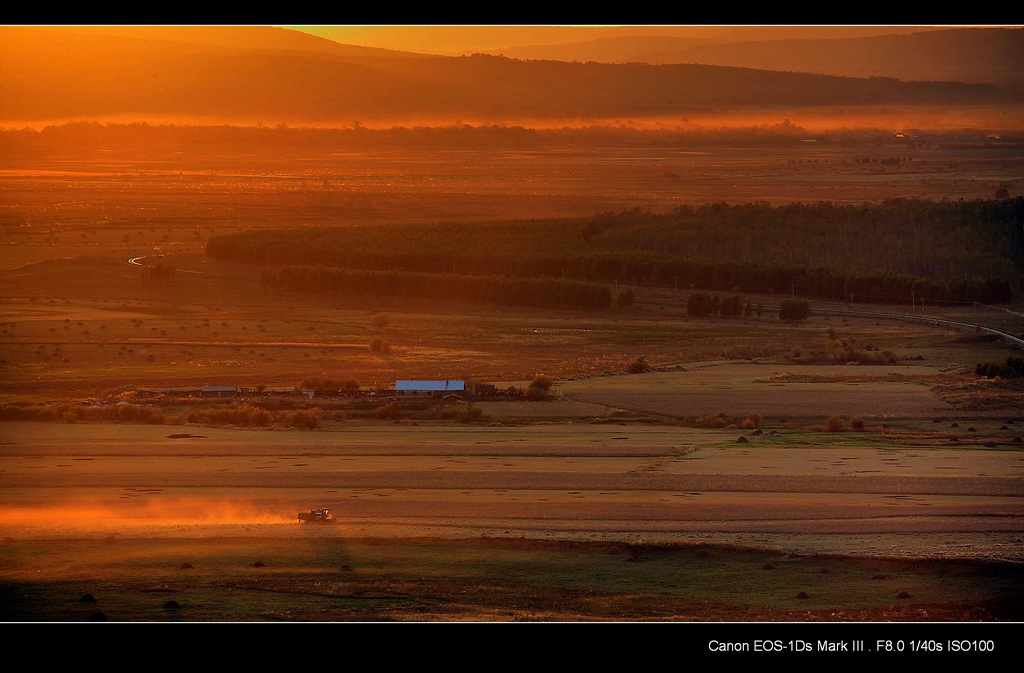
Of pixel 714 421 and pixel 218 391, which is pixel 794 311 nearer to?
pixel 714 421

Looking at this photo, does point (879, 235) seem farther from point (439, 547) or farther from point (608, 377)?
point (439, 547)

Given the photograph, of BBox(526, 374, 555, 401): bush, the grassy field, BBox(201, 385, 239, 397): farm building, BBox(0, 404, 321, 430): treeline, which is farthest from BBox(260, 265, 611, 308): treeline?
BBox(0, 404, 321, 430): treeline

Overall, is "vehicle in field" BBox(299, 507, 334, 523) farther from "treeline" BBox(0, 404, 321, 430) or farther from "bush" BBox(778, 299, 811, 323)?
"bush" BBox(778, 299, 811, 323)

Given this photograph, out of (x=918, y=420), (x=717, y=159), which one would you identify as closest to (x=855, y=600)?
(x=918, y=420)

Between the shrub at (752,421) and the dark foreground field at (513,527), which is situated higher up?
the shrub at (752,421)

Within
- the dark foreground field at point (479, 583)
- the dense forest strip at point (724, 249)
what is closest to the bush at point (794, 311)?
the dense forest strip at point (724, 249)

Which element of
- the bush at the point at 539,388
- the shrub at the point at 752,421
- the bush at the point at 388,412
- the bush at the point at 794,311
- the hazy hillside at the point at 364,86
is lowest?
the shrub at the point at 752,421

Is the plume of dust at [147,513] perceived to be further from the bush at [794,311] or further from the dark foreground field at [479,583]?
the bush at [794,311]
